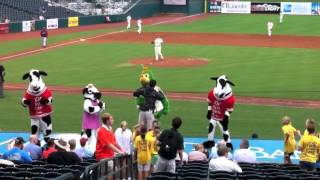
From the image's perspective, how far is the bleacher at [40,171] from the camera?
25.1 feet

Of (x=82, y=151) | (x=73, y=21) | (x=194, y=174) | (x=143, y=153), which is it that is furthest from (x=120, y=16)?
(x=194, y=174)

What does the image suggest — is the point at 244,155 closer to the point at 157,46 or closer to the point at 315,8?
the point at 157,46

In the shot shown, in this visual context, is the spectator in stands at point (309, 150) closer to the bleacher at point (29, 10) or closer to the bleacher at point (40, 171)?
the bleacher at point (40, 171)

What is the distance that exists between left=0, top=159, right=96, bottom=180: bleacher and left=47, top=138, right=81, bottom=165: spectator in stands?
220 millimetres

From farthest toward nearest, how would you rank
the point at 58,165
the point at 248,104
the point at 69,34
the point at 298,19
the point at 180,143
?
the point at 298,19
the point at 69,34
the point at 248,104
the point at 180,143
the point at 58,165

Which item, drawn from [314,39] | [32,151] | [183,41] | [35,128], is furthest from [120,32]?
[32,151]

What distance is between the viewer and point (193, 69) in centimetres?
2861

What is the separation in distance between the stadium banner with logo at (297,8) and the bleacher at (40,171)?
2224 inches

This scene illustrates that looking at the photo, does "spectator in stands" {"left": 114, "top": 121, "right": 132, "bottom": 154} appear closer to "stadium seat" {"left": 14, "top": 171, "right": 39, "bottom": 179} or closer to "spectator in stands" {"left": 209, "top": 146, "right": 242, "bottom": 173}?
"spectator in stands" {"left": 209, "top": 146, "right": 242, "bottom": 173}

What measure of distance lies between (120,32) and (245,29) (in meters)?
10.6

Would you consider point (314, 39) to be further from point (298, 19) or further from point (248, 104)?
point (248, 104)

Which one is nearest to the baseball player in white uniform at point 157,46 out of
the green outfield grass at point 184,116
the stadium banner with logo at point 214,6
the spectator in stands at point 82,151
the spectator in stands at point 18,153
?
the green outfield grass at point 184,116

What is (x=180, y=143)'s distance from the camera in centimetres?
1016

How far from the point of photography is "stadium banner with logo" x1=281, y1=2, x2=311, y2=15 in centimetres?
6269
